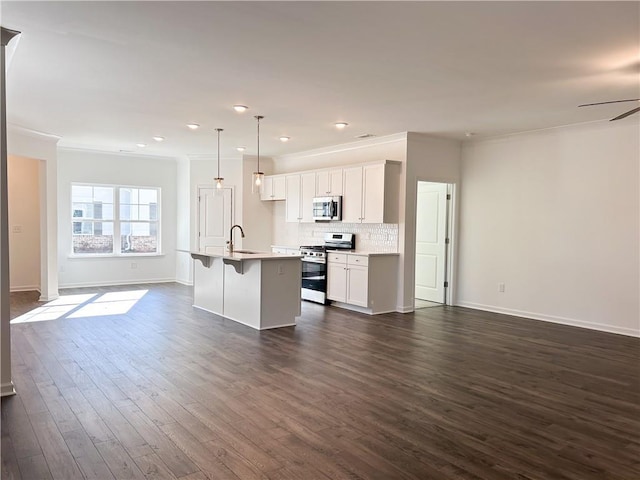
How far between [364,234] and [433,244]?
1203 millimetres

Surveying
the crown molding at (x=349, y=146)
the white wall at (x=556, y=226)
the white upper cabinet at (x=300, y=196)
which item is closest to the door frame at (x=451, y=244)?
the white wall at (x=556, y=226)

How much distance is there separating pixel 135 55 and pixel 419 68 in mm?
2281

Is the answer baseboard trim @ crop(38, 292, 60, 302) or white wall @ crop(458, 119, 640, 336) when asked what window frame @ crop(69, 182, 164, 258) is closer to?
baseboard trim @ crop(38, 292, 60, 302)

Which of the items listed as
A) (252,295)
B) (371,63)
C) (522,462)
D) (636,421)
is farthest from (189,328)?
(636,421)

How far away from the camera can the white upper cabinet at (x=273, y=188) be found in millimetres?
8812

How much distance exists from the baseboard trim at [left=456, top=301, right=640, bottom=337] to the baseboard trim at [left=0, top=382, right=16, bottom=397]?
19.7 feet

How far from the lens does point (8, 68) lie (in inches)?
157

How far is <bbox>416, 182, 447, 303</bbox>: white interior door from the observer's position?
760 centimetres

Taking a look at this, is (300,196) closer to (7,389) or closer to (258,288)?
(258,288)

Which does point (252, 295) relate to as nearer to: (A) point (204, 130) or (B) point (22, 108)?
(A) point (204, 130)

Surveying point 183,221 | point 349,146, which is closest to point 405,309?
point 349,146

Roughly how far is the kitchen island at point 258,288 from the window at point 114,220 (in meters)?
3.84

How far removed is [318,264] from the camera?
7465 mm

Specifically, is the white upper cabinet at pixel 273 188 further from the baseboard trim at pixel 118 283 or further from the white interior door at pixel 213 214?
the baseboard trim at pixel 118 283
